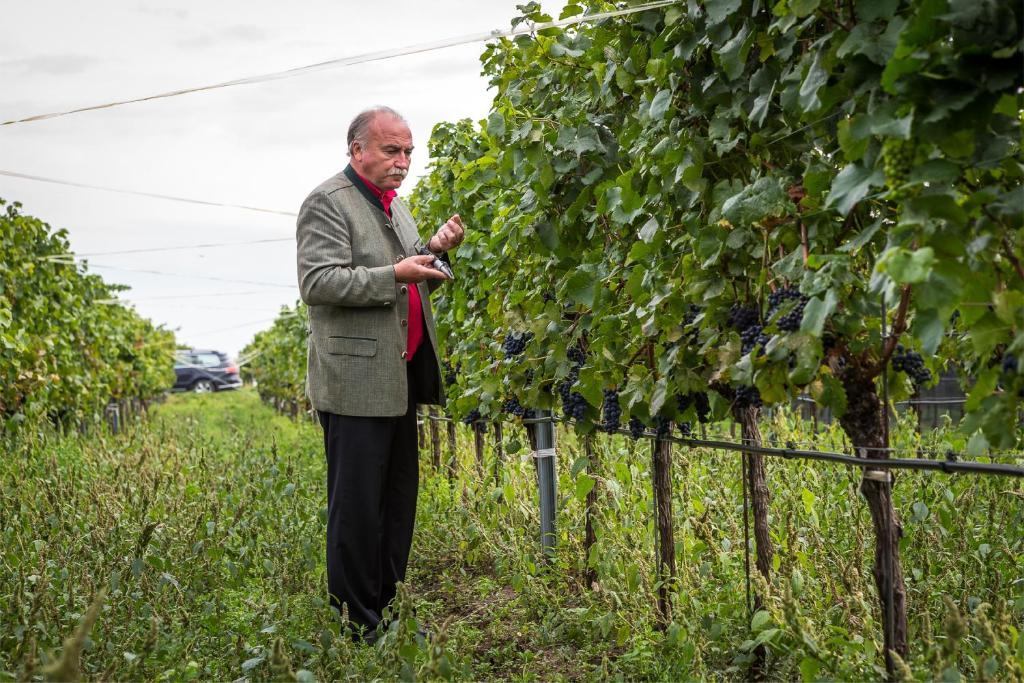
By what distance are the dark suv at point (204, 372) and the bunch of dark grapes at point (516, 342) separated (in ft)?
101

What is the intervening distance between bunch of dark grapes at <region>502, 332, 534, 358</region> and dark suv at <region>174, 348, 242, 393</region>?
101 feet

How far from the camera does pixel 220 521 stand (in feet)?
15.6

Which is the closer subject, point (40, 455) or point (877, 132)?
point (877, 132)

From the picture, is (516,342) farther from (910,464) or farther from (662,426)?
(910,464)

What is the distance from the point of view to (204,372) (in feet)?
111

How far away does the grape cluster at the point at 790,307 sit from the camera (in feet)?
6.65

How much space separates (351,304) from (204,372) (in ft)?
104

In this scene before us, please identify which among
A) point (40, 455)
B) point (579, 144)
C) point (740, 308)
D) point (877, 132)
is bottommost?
point (40, 455)

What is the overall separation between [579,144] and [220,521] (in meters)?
2.73

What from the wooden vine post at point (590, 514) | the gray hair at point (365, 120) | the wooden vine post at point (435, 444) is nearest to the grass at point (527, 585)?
the wooden vine post at point (590, 514)

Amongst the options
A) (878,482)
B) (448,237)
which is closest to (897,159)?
(878,482)

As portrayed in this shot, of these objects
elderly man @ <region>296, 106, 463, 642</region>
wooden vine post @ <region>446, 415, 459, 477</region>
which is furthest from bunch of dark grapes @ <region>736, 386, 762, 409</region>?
wooden vine post @ <region>446, 415, 459, 477</region>

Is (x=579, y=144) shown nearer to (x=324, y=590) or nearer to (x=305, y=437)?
(x=324, y=590)

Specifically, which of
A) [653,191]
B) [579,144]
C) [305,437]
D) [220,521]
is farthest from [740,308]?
[305,437]
